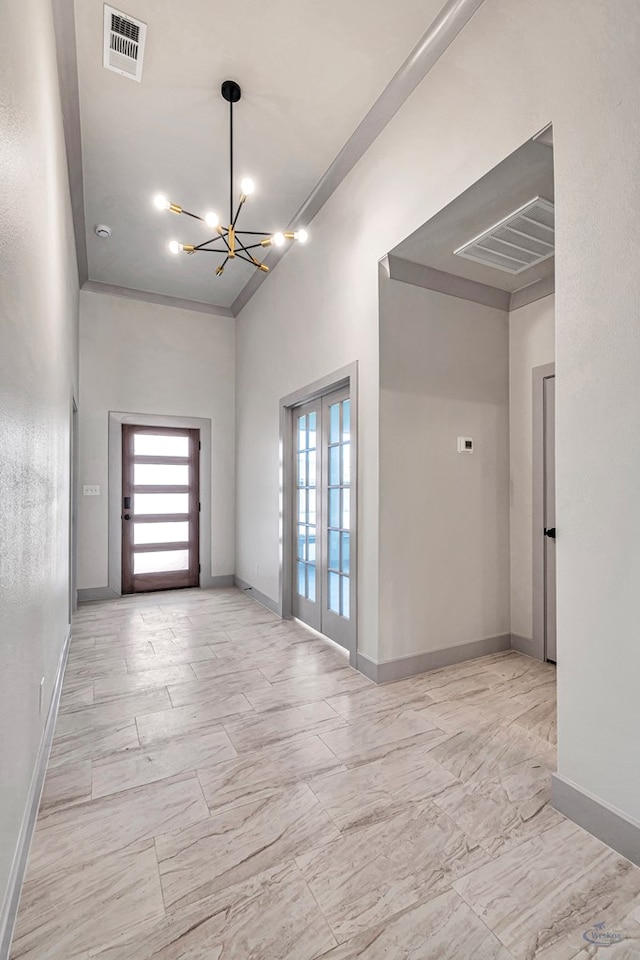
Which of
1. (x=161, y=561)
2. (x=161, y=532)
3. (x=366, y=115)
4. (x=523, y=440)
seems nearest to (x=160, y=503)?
(x=161, y=532)

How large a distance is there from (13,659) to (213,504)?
462 centimetres

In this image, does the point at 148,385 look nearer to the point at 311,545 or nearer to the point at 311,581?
the point at 311,545

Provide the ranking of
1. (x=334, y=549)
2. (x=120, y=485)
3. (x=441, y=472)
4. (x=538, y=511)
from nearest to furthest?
(x=441, y=472) → (x=538, y=511) → (x=334, y=549) → (x=120, y=485)

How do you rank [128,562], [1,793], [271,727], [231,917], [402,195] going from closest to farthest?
[1,793]
[231,917]
[271,727]
[402,195]
[128,562]

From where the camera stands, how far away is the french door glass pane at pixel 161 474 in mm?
5688

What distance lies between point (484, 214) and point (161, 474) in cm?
469

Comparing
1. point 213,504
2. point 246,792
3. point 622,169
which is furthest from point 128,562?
point 622,169

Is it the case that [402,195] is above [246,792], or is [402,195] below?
above

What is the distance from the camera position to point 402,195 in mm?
2762

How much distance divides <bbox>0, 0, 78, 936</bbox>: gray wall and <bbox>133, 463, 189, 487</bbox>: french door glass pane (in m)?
3.23

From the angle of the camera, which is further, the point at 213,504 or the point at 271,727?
the point at 213,504

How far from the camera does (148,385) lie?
571cm

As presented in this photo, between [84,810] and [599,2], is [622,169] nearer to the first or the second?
[599,2]

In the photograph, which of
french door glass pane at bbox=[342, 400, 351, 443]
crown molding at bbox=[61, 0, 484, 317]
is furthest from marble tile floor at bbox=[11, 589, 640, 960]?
crown molding at bbox=[61, 0, 484, 317]
